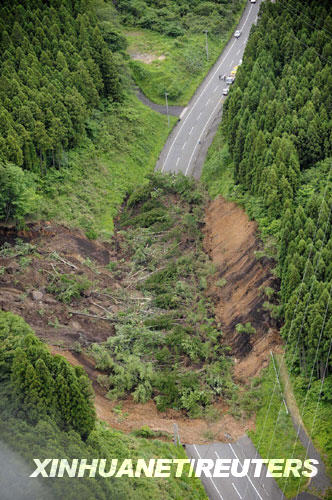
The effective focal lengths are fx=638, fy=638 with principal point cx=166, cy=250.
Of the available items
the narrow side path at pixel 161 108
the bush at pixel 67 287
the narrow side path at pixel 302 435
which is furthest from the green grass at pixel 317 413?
the narrow side path at pixel 161 108

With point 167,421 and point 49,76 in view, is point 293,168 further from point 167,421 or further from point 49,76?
point 49,76

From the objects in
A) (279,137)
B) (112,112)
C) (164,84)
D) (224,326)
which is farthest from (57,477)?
(164,84)

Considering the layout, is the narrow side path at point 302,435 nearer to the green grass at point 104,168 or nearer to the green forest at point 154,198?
the green forest at point 154,198

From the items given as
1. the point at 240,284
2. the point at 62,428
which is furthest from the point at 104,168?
the point at 62,428

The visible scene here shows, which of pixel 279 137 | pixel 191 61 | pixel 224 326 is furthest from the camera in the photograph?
pixel 191 61

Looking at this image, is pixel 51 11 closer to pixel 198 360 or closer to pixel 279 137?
pixel 279 137
